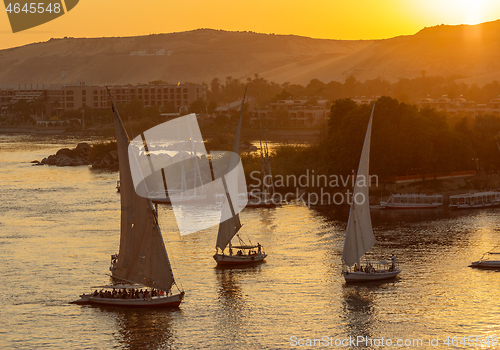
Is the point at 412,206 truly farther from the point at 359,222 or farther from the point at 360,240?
the point at 360,240

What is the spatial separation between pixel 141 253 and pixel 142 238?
0.90 metres

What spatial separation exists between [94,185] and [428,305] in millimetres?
67570

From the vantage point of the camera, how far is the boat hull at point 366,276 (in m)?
48.1

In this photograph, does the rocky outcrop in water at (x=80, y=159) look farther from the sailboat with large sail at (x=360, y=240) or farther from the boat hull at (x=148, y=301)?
the boat hull at (x=148, y=301)

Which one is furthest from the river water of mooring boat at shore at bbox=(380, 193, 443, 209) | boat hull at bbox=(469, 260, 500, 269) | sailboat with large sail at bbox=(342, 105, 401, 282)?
mooring boat at shore at bbox=(380, 193, 443, 209)

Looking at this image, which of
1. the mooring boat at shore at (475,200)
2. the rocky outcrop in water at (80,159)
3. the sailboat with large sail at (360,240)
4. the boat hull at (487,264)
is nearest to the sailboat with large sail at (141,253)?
the sailboat with large sail at (360,240)

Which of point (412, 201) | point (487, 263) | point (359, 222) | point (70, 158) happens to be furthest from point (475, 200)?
point (70, 158)

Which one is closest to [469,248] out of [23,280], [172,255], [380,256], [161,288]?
[380,256]

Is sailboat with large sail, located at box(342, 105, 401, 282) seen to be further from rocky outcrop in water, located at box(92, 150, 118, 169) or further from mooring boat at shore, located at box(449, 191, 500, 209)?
rocky outcrop in water, located at box(92, 150, 118, 169)

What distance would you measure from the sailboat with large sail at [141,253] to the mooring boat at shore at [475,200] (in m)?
46.5

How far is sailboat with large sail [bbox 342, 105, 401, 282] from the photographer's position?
1901 inches

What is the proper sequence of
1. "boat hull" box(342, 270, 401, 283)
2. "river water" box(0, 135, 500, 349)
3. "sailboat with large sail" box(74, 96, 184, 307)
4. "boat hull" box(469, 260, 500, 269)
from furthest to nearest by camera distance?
1. "boat hull" box(469, 260, 500, 269)
2. "boat hull" box(342, 270, 401, 283)
3. "sailboat with large sail" box(74, 96, 184, 307)
4. "river water" box(0, 135, 500, 349)

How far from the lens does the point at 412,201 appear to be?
3204 inches

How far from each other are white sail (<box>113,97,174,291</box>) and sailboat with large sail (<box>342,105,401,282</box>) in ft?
41.5
